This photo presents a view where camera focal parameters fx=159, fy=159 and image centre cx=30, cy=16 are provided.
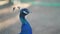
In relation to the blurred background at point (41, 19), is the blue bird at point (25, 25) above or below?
above

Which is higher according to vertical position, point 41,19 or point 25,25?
point 25,25

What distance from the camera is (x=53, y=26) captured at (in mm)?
2281

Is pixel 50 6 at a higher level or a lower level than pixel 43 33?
higher

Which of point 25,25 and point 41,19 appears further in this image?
point 41,19

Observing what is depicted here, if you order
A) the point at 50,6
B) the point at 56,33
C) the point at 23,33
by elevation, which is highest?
the point at 23,33

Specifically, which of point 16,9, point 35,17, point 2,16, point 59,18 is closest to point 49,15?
point 59,18

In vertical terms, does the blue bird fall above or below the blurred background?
above

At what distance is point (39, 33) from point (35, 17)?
455 millimetres

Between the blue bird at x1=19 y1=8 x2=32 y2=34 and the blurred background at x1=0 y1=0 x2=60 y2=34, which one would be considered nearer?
the blue bird at x1=19 y1=8 x2=32 y2=34

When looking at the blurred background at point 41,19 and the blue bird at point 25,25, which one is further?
the blurred background at point 41,19

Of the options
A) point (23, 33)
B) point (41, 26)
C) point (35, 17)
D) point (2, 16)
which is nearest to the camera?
point (23, 33)

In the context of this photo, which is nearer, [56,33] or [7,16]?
[56,33]

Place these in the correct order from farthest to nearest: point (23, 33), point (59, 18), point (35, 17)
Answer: point (59, 18)
point (35, 17)
point (23, 33)

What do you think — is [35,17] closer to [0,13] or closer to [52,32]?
[52,32]
